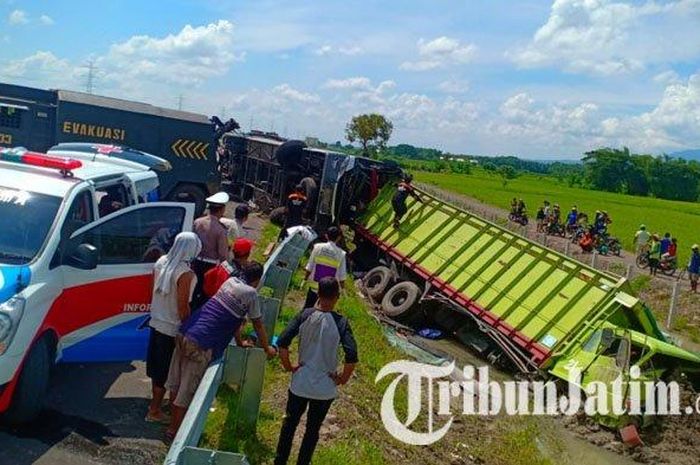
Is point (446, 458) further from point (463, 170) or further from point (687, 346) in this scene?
point (463, 170)

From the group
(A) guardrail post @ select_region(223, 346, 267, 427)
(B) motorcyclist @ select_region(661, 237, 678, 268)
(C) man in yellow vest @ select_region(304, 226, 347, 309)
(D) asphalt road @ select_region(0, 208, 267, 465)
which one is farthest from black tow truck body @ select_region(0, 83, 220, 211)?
(B) motorcyclist @ select_region(661, 237, 678, 268)

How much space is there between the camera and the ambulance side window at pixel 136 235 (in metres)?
5.84

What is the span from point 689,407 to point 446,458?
422 centimetres

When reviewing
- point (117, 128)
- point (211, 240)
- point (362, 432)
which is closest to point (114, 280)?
point (211, 240)

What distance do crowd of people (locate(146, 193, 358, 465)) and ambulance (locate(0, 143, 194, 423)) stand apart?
588 millimetres

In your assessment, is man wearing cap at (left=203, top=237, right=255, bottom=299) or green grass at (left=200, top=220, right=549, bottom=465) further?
man wearing cap at (left=203, top=237, right=255, bottom=299)

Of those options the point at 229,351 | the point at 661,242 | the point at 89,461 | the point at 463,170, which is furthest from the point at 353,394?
the point at 463,170

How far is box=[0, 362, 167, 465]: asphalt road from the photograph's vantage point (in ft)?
16.3

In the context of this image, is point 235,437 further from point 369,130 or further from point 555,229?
point 369,130

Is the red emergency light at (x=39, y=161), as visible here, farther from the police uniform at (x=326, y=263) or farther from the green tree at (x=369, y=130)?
the green tree at (x=369, y=130)

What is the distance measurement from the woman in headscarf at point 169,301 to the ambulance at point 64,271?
21.5 inches

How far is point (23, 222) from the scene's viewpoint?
560cm

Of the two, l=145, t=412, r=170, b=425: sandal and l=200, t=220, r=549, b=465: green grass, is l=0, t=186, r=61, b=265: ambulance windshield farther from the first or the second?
l=200, t=220, r=549, b=465: green grass

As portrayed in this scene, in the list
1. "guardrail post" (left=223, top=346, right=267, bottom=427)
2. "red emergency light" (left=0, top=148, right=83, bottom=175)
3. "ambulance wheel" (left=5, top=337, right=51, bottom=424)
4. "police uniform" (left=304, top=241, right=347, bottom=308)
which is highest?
"red emergency light" (left=0, top=148, right=83, bottom=175)
